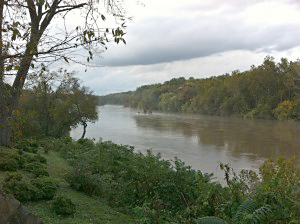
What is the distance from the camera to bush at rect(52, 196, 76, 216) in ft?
28.5

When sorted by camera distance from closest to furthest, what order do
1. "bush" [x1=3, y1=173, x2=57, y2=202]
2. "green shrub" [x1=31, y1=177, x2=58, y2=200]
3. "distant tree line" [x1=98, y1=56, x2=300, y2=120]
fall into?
1. "bush" [x1=3, y1=173, x2=57, y2=202]
2. "green shrub" [x1=31, y1=177, x2=58, y2=200]
3. "distant tree line" [x1=98, y1=56, x2=300, y2=120]

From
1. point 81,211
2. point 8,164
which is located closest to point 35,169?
point 8,164

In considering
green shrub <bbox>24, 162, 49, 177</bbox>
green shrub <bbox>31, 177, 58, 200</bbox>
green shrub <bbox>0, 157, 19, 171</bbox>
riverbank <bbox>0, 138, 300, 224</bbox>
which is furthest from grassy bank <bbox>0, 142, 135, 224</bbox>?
green shrub <bbox>24, 162, 49, 177</bbox>

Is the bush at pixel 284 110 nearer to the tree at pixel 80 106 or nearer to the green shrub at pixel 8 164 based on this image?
the tree at pixel 80 106

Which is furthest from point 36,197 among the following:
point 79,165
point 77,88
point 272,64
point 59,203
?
point 272,64

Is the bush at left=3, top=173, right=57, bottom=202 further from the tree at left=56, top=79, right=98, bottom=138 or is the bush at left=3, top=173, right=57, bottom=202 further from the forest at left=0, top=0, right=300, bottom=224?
the tree at left=56, top=79, right=98, bottom=138

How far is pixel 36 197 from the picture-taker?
31.0 ft

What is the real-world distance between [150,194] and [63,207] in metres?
2.91

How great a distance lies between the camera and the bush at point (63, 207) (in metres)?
8.70

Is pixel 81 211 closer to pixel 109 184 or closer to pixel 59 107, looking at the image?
pixel 109 184

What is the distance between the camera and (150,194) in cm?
1100

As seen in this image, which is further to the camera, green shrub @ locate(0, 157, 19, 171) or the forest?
green shrub @ locate(0, 157, 19, 171)

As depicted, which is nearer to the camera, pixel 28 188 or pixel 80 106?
pixel 28 188

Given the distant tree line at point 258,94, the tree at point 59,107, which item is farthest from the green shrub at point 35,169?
the distant tree line at point 258,94
